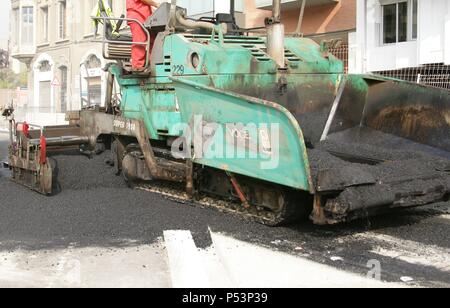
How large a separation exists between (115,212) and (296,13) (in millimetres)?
15108

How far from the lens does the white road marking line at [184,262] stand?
4332mm

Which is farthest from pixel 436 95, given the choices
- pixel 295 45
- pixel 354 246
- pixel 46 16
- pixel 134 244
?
pixel 46 16

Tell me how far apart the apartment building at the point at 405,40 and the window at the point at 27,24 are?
955 inches

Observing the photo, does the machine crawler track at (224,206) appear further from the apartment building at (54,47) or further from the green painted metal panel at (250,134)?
the apartment building at (54,47)

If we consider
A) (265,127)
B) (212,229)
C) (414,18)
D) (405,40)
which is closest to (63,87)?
(405,40)

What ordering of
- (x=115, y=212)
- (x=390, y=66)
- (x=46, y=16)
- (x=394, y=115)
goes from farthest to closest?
(x=46, y=16) < (x=390, y=66) < (x=394, y=115) < (x=115, y=212)

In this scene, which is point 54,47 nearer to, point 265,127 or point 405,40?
point 405,40

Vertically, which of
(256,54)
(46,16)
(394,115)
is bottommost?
(394,115)

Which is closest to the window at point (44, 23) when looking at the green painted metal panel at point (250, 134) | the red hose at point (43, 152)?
the red hose at point (43, 152)

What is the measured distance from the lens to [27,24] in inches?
1406

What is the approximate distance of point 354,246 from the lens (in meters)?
5.38

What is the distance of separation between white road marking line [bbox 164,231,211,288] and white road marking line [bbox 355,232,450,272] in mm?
1625
